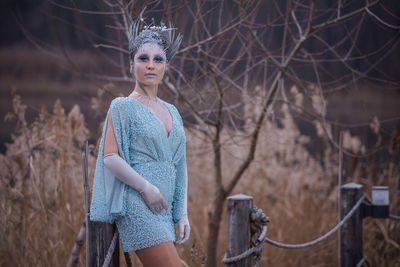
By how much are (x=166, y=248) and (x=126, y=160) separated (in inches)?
16.5

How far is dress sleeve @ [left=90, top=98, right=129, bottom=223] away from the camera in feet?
6.41

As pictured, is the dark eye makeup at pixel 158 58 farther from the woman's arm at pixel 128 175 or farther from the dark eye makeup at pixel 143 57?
the woman's arm at pixel 128 175

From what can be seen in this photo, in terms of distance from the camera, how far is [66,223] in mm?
3125

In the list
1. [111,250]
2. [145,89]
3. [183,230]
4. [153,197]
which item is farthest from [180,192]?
[145,89]

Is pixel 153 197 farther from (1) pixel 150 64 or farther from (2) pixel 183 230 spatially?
(1) pixel 150 64

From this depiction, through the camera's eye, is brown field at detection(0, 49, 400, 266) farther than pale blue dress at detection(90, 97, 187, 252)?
Yes

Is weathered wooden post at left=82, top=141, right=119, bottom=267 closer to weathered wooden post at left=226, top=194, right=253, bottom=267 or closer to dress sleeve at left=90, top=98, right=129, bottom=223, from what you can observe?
dress sleeve at left=90, top=98, right=129, bottom=223

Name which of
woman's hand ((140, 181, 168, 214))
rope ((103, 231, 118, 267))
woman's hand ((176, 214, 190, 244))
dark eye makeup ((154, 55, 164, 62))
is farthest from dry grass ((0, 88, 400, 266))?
dark eye makeup ((154, 55, 164, 62))

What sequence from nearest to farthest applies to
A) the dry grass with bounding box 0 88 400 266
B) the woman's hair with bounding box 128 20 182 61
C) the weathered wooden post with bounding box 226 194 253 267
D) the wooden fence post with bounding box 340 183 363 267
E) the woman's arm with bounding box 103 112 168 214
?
the woman's arm with bounding box 103 112 168 214 → the woman's hair with bounding box 128 20 182 61 → the weathered wooden post with bounding box 226 194 253 267 → the dry grass with bounding box 0 88 400 266 → the wooden fence post with bounding box 340 183 363 267

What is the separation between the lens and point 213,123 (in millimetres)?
3291

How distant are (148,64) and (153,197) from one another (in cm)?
61

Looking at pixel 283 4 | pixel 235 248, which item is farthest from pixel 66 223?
pixel 283 4

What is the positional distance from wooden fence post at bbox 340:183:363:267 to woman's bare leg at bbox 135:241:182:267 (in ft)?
6.16

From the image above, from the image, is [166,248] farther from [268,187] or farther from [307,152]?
[307,152]
